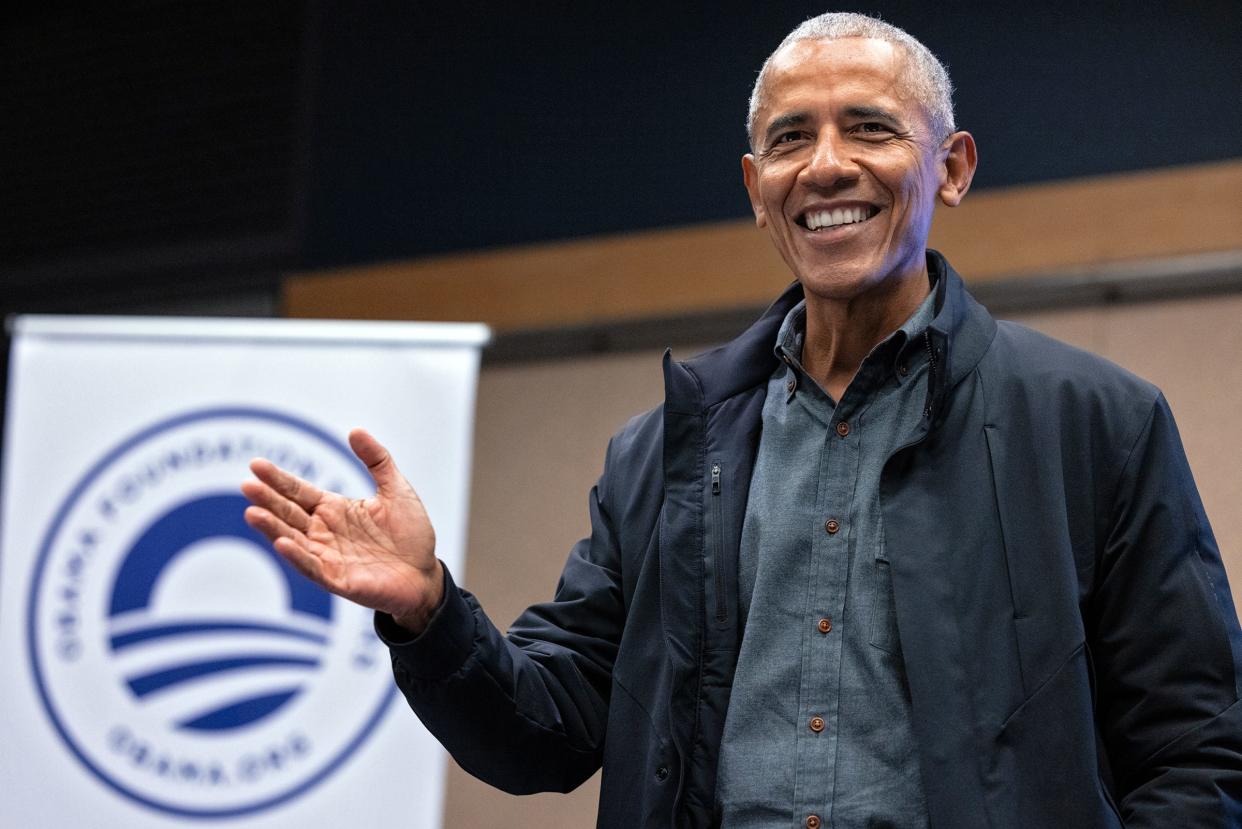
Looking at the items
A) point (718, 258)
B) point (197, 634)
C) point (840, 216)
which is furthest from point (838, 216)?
point (197, 634)

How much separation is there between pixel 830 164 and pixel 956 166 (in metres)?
0.23

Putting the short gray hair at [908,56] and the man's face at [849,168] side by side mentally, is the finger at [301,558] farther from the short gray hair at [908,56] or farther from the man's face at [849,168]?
the short gray hair at [908,56]

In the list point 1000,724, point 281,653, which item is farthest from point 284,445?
point 1000,724

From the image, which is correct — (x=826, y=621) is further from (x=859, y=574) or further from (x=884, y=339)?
(x=884, y=339)

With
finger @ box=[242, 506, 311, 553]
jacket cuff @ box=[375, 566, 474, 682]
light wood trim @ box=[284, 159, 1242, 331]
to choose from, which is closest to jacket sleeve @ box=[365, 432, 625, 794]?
jacket cuff @ box=[375, 566, 474, 682]

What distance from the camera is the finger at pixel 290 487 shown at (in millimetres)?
1540

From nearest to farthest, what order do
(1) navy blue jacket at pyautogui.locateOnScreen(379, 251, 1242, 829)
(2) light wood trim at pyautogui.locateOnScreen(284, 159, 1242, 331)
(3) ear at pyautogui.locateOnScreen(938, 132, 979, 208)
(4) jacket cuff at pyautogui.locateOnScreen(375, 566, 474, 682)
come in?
(1) navy blue jacket at pyautogui.locateOnScreen(379, 251, 1242, 829)
(4) jacket cuff at pyautogui.locateOnScreen(375, 566, 474, 682)
(3) ear at pyautogui.locateOnScreen(938, 132, 979, 208)
(2) light wood trim at pyautogui.locateOnScreen(284, 159, 1242, 331)

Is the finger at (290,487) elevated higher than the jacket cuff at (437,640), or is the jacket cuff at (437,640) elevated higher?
the finger at (290,487)

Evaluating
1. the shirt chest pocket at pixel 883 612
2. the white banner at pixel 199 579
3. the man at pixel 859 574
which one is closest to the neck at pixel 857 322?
the man at pixel 859 574

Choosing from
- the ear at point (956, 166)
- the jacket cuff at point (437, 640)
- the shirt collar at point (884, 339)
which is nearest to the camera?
the jacket cuff at point (437, 640)

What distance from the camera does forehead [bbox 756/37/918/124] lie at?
1.68 m

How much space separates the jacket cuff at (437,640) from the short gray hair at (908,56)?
0.74 meters

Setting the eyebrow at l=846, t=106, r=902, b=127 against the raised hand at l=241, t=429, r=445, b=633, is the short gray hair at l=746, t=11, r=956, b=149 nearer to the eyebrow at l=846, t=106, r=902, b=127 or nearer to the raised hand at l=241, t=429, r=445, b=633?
the eyebrow at l=846, t=106, r=902, b=127

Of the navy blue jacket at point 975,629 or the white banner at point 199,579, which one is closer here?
the navy blue jacket at point 975,629
